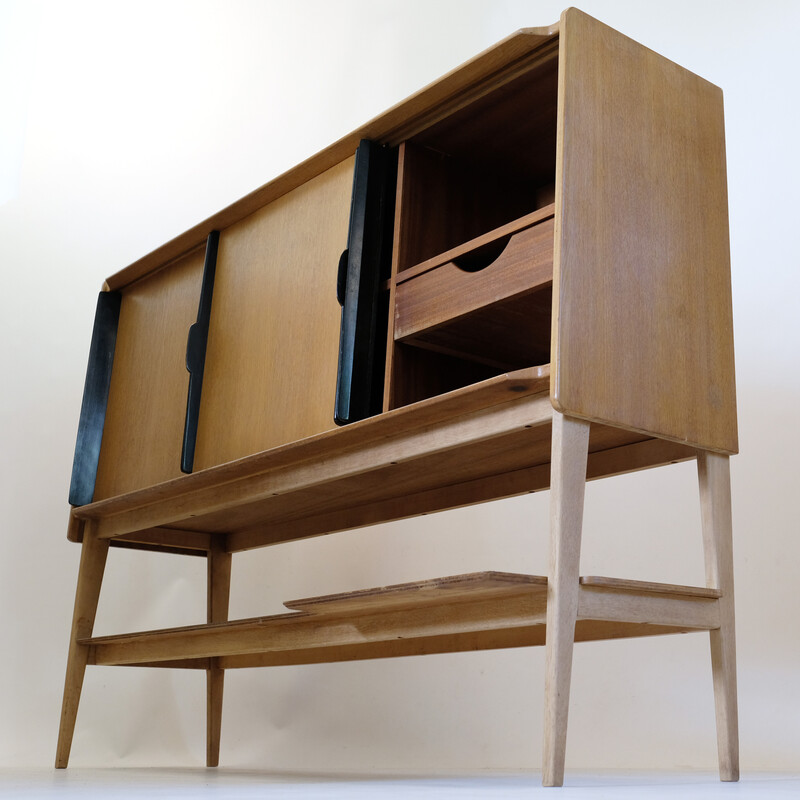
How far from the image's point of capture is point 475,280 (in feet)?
5.99

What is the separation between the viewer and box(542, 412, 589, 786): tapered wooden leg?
1414 mm

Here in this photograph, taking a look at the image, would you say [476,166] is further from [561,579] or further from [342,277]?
[561,579]

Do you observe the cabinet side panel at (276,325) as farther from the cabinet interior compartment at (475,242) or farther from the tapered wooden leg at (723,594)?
the tapered wooden leg at (723,594)

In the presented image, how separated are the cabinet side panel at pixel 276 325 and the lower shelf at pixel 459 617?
1.25ft

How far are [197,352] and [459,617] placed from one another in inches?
43.3

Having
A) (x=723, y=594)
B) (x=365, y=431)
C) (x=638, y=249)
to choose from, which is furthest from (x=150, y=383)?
(x=723, y=594)

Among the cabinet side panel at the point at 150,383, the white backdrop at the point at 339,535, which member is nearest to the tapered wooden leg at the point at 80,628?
the cabinet side panel at the point at 150,383

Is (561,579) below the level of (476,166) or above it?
below

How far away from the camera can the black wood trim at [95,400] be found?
2.74m

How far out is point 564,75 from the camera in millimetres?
1631

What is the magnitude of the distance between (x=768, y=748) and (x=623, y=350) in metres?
1.27

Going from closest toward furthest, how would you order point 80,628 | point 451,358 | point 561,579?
point 561,579 → point 451,358 → point 80,628

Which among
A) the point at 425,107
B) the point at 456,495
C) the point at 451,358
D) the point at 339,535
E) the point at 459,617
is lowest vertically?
the point at 459,617

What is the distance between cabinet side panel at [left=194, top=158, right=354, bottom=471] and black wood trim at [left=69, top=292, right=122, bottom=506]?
1.62 feet
